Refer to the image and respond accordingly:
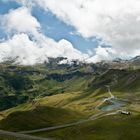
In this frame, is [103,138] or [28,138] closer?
[28,138]

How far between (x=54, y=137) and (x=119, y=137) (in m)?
37.4

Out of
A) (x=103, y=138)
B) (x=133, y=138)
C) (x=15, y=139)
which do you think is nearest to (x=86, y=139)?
(x=103, y=138)

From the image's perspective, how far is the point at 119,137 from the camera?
199875 millimetres

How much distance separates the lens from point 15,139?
548ft

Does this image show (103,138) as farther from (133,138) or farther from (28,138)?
(28,138)

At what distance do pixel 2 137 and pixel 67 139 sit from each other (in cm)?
4399

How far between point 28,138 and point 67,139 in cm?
3057

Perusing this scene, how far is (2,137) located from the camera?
168m

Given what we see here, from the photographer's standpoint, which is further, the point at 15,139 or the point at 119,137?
the point at 119,137

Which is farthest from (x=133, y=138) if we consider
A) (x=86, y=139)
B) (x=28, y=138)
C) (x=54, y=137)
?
(x=28, y=138)

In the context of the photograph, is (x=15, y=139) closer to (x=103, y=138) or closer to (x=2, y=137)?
(x=2, y=137)

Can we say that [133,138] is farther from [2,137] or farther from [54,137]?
[2,137]

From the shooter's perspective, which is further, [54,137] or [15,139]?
[54,137]

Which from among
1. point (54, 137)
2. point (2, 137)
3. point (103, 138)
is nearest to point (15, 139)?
point (2, 137)
